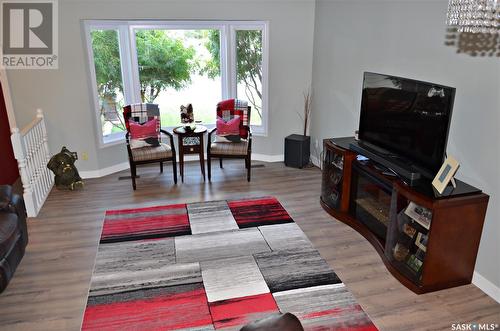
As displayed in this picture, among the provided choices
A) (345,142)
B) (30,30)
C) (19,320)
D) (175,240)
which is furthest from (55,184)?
(345,142)

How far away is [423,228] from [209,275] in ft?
5.70

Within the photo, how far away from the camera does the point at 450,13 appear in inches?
63.2

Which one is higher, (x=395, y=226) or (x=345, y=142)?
(x=345, y=142)

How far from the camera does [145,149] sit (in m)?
5.02

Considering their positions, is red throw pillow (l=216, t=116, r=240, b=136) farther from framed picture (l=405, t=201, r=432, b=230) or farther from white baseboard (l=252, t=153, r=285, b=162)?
framed picture (l=405, t=201, r=432, b=230)

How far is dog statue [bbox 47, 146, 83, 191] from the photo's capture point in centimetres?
492

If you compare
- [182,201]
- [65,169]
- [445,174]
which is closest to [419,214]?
[445,174]

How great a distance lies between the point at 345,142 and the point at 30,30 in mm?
3986

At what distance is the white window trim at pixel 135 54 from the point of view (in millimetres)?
5320

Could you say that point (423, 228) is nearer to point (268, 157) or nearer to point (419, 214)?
point (419, 214)

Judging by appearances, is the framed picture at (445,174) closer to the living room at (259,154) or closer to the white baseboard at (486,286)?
the living room at (259,154)

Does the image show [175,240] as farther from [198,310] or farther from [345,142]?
[345,142]

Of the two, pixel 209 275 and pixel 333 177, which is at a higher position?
pixel 333 177

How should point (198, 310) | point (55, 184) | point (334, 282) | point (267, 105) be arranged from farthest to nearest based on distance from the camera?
point (267, 105)
point (55, 184)
point (334, 282)
point (198, 310)
